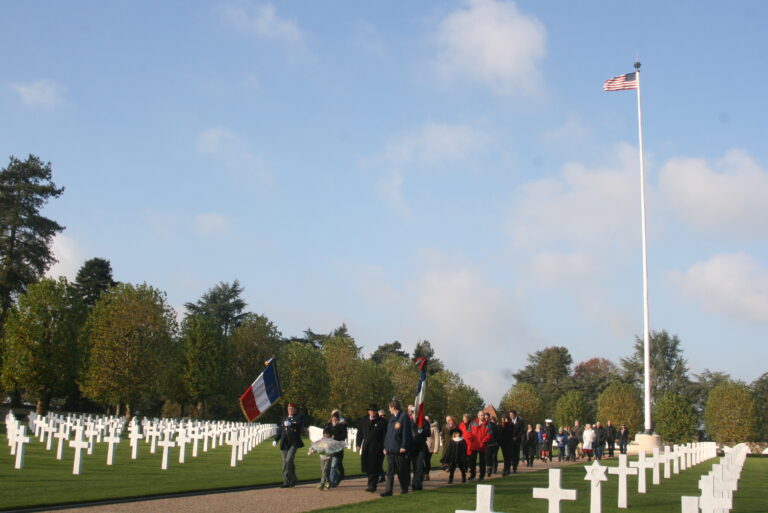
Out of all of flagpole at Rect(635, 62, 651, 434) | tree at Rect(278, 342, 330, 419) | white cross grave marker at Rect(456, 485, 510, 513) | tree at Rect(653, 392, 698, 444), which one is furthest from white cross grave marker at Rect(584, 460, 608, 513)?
tree at Rect(278, 342, 330, 419)

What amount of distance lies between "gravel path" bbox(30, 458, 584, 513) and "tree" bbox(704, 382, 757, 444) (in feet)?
169

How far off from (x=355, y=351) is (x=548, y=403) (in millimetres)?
41251

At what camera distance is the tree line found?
163ft

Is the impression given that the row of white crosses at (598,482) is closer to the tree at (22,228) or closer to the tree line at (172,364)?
the tree line at (172,364)

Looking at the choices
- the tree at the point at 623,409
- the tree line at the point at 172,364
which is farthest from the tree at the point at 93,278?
the tree at the point at 623,409

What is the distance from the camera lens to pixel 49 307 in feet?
166

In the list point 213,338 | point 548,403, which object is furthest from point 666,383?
point 213,338

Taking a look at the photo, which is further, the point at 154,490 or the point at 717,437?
the point at 717,437

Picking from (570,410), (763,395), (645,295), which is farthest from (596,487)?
(763,395)

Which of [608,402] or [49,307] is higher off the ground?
[49,307]

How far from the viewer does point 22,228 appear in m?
60.9

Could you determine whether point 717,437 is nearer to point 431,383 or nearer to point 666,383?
point 431,383

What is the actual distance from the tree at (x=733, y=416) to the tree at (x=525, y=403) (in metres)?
19.7

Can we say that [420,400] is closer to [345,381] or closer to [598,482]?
[598,482]
